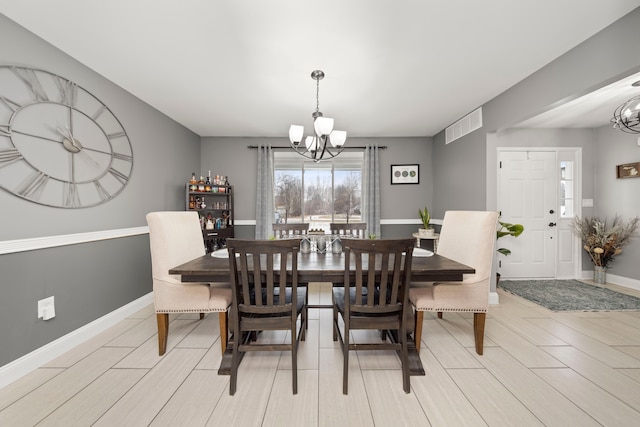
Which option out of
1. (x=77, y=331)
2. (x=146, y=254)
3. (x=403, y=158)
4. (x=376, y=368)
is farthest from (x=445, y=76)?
→ (x=77, y=331)

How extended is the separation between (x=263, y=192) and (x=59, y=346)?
10.0ft

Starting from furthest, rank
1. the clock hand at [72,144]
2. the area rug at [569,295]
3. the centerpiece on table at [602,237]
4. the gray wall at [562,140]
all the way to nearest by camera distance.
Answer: the centerpiece on table at [602,237], the area rug at [569,295], the clock hand at [72,144], the gray wall at [562,140]

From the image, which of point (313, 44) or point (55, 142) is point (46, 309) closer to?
point (55, 142)

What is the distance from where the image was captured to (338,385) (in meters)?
1.66

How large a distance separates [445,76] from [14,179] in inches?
143

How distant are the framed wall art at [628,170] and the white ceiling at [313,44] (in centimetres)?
257

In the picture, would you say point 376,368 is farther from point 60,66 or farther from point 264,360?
point 60,66

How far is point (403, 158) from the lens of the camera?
4637mm

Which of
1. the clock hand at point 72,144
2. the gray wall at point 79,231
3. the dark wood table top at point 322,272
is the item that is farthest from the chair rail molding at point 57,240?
the dark wood table top at point 322,272

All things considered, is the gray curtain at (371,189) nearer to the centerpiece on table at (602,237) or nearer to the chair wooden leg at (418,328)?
the chair wooden leg at (418,328)

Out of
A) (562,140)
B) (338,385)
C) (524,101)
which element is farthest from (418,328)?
(562,140)

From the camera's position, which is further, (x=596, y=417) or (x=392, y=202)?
(x=392, y=202)

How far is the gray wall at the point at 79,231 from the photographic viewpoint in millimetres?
1749

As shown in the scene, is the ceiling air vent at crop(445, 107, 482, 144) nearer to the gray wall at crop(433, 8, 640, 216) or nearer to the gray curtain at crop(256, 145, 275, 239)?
the gray wall at crop(433, 8, 640, 216)
